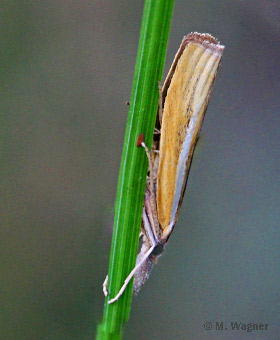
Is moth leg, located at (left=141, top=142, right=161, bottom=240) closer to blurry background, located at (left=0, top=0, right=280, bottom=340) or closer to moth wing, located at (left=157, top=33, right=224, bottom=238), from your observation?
moth wing, located at (left=157, top=33, right=224, bottom=238)

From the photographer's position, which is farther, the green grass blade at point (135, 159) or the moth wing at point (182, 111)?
the moth wing at point (182, 111)

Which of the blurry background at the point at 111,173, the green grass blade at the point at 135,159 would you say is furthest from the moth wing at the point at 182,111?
the blurry background at the point at 111,173

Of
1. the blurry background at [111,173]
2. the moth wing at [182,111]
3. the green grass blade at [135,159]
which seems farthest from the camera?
the blurry background at [111,173]

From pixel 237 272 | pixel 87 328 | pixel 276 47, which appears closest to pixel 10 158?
pixel 87 328

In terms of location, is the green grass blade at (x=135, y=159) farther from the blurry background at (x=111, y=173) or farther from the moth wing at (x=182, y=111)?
the blurry background at (x=111, y=173)

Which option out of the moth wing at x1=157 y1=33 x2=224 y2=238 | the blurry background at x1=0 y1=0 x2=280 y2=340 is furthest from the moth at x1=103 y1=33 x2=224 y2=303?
the blurry background at x1=0 y1=0 x2=280 y2=340

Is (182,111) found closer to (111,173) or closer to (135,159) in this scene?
(135,159)
